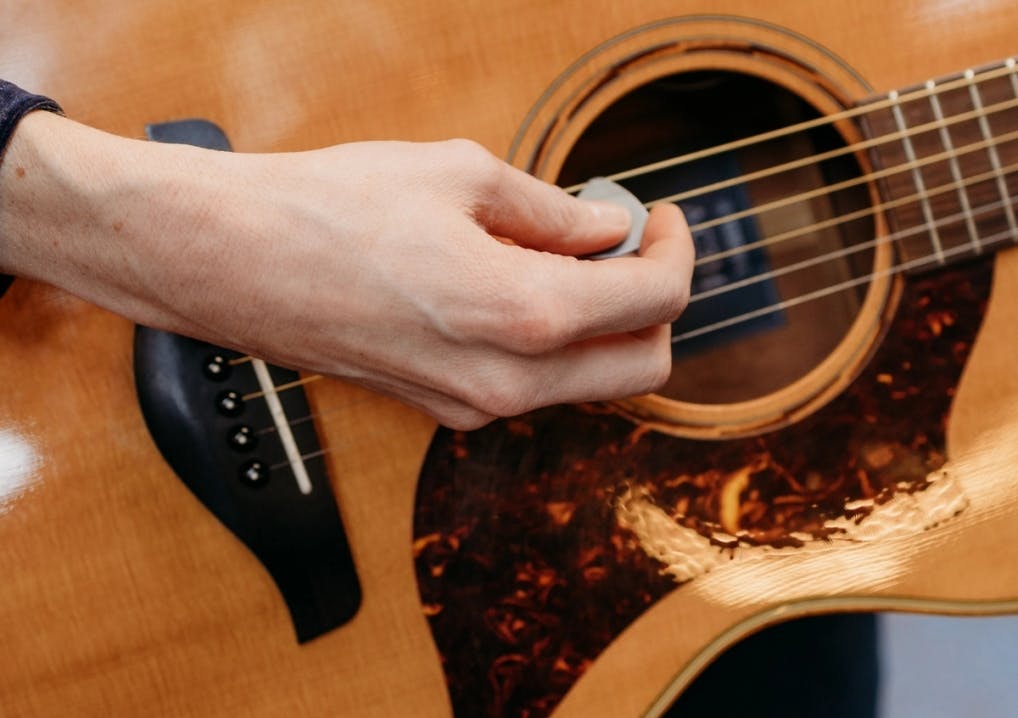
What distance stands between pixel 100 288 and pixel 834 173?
0.72 metres

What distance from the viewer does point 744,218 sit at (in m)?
0.90

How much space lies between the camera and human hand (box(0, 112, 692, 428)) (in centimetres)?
53

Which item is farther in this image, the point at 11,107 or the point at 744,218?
the point at 744,218

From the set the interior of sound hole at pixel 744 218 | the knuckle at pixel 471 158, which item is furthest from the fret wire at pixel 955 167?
the knuckle at pixel 471 158

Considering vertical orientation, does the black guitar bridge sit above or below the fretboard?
below

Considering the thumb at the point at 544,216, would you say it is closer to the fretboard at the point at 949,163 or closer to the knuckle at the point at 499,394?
the knuckle at the point at 499,394

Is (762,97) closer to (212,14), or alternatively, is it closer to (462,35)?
(462,35)

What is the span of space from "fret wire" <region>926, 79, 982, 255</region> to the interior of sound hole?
129mm

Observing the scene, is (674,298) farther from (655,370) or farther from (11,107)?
(11,107)

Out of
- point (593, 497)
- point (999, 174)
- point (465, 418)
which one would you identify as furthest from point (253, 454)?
point (999, 174)

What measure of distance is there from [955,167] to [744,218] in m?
0.22

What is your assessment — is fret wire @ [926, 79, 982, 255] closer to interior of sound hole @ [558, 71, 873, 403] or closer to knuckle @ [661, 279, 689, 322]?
interior of sound hole @ [558, 71, 873, 403]

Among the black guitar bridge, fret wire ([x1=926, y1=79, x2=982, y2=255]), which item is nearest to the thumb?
the black guitar bridge

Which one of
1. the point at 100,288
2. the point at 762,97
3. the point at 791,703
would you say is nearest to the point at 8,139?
the point at 100,288
